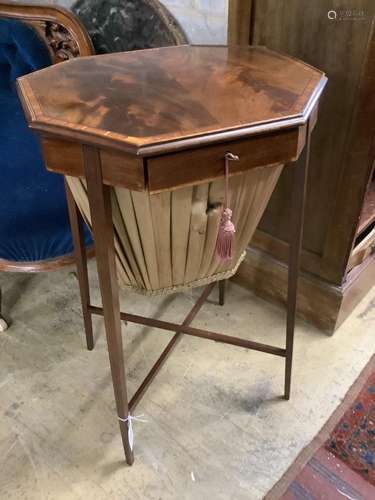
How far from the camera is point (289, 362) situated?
1.29 metres

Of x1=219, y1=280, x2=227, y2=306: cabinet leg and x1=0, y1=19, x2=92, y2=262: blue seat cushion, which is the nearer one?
x1=0, y1=19, x2=92, y2=262: blue seat cushion

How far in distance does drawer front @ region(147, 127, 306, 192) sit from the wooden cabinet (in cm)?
40

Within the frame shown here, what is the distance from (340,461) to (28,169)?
133 centimetres

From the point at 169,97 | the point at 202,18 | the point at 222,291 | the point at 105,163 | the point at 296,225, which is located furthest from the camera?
the point at 222,291

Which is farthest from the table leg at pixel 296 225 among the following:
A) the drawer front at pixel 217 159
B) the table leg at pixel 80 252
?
the table leg at pixel 80 252

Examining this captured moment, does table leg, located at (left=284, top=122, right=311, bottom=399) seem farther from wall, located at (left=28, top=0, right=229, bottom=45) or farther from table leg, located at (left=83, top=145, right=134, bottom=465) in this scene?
wall, located at (left=28, top=0, right=229, bottom=45)

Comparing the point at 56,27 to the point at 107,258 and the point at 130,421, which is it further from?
the point at 130,421

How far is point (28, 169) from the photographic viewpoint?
1.64 m

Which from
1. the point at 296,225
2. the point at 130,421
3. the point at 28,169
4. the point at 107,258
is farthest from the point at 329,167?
the point at 28,169

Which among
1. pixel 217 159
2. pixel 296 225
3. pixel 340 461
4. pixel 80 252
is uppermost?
pixel 217 159

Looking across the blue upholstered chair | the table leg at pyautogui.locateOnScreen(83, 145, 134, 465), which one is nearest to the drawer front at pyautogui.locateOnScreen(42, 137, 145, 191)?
the table leg at pyautogui.locateOnScreen(83, 145, 134, 465)

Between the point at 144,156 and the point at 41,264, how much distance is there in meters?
0.78

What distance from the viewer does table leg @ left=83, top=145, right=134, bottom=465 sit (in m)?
0.80

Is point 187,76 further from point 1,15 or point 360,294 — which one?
point 1,15
